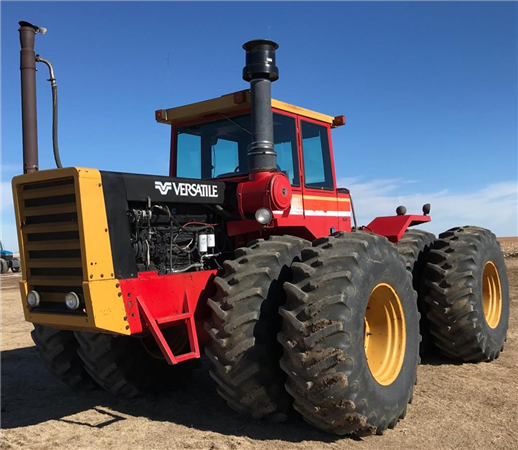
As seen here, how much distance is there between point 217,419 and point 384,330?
169cm

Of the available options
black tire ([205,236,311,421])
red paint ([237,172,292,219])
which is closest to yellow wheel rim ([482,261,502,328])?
red paint ([237,172,292,219])

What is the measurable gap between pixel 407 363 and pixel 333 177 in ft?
7.75

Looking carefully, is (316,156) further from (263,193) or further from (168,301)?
(168,301)

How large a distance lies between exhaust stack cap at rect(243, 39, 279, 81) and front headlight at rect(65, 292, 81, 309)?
8.11 ft

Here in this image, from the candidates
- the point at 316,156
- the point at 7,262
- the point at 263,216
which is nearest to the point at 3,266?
the point at 7,262

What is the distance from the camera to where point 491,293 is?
7.16 metres

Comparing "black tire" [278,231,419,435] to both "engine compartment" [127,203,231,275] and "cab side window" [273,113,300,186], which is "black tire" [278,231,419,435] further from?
"cab side window" [273,113,300,186]

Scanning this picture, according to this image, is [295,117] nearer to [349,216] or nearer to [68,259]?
[349,216]

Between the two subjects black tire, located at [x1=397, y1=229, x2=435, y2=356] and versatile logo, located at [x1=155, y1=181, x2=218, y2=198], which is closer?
versatile logo, located at [x1=155, y1=181, x2=218, y2=198]

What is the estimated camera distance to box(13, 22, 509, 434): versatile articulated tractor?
398 centimetres

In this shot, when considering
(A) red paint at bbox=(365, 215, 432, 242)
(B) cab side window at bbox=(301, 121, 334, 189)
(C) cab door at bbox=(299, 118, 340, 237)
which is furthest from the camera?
(A) red paint at bbox=(365, 215, 432, 242)

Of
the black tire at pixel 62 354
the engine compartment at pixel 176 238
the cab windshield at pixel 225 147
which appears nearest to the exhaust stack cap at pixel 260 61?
the cab windshield at pixel 225 147

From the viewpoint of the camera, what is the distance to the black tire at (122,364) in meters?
5.18

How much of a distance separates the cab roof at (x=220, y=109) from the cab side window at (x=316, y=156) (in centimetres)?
13
